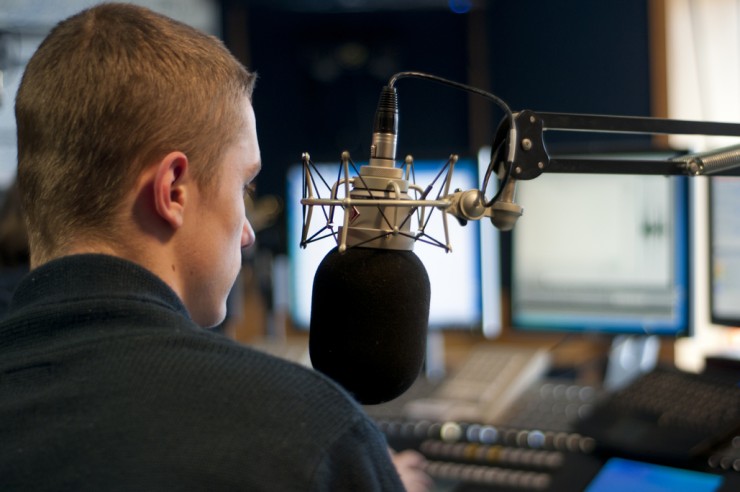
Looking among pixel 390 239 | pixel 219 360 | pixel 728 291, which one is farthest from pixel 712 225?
pixel 219 360

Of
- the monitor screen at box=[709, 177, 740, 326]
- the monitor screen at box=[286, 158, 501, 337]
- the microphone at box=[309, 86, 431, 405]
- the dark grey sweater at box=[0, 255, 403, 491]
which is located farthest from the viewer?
the monitor screen at box=[286, 158, 501, 337]

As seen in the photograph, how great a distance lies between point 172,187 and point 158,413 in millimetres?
255

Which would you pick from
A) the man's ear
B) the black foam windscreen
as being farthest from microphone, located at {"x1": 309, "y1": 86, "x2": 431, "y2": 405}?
the man's ear

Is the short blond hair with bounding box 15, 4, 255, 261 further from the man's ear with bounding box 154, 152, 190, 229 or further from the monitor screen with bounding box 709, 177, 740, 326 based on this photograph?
the monitor screen with bounding box 709, 177, 740, 326

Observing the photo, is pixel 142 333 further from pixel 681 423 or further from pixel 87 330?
pixel 681 423

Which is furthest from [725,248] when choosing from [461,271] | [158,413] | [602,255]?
[158,413]

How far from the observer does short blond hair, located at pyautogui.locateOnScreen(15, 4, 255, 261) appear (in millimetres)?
833

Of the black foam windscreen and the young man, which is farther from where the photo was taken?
the black foam windscreen

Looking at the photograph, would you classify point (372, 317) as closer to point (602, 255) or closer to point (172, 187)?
point (172, 187)

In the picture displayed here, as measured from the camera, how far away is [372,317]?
0.77m

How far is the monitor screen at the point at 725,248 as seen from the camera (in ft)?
5.20

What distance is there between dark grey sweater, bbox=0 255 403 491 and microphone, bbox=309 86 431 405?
0.19 ft

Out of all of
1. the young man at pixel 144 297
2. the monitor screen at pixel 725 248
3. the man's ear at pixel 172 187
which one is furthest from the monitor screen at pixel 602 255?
the man's ear at pixel 172 187

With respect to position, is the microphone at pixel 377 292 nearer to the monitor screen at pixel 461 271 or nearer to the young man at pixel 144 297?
the young man at pixel 144 297
